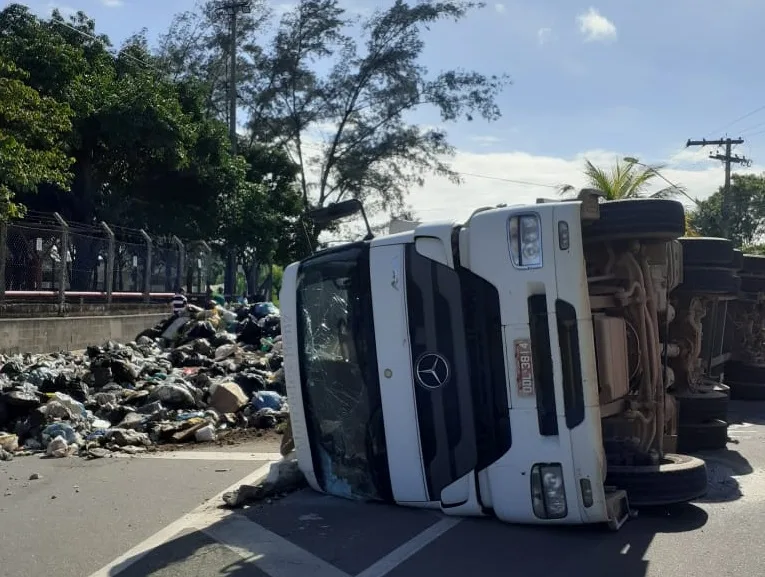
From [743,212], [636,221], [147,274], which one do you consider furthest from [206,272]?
[743,212]

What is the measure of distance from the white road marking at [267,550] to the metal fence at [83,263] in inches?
456

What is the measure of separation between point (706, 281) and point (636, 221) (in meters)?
2.49

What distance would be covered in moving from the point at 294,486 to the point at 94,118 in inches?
806

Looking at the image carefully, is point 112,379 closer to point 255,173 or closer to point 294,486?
point 294,486

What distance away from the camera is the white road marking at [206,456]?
8742 mm

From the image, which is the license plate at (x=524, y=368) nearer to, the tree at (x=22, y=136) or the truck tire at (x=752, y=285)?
the truck tire at (x=752, y=285)

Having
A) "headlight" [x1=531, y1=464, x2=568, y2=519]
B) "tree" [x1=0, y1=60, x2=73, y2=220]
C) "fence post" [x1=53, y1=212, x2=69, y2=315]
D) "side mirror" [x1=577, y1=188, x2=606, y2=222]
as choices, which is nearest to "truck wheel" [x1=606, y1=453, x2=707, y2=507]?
"headlight" [x1=531, y1=464, x2=568, y2=519]

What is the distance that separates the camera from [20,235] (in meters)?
16.1

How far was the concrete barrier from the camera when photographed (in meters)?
15.8

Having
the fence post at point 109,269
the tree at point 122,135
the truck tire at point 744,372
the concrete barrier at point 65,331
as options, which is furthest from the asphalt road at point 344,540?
the tree at point 122,135

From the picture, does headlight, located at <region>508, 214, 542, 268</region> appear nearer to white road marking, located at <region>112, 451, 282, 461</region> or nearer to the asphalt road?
the asphalt road

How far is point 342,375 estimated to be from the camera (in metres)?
5.98

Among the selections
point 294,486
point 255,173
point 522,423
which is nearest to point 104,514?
point 294,486

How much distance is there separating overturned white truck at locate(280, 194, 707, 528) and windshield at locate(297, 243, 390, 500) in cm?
1
